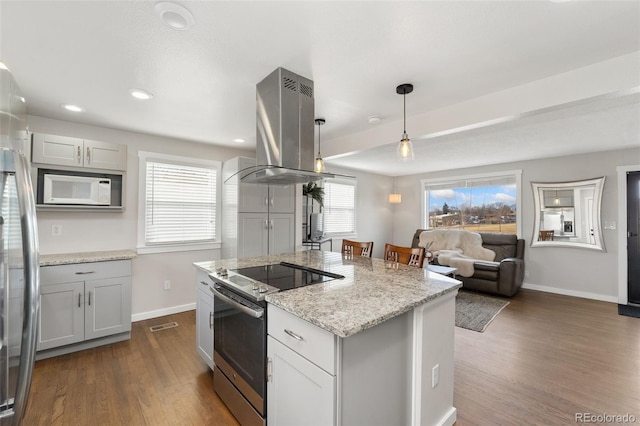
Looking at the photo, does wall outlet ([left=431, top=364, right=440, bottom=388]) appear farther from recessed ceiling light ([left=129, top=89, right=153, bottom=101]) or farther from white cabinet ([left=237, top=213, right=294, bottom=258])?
recessed ceiling light ([left=129, top=89, right=153, bottom=101])

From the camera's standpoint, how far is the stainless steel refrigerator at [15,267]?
0.99 metres

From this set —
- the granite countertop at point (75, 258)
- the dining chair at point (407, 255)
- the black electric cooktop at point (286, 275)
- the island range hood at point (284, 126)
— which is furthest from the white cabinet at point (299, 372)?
the granite countertop at point (75, 258)

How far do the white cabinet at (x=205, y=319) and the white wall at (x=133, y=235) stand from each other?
166 centimetres

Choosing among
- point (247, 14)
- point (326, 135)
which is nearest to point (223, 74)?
point (247, 14)

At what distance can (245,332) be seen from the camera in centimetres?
169

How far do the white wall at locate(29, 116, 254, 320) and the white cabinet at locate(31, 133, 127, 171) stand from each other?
0.29 metres

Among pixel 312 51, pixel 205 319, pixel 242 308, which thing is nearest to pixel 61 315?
pixel 205 319

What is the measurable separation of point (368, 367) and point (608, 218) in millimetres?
5413

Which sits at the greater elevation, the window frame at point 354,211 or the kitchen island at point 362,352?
the window frame at point 354,211

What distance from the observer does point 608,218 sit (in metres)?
4.36

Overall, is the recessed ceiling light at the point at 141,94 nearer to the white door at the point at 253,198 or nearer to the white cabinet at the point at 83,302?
the white door at the point at 253,198

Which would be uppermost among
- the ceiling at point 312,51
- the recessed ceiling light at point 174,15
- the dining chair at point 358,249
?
the ceiling at point 312,51

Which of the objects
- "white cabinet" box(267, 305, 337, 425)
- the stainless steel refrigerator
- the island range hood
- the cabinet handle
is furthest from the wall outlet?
the stainless steel refrigerator

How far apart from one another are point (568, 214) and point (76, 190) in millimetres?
7286
